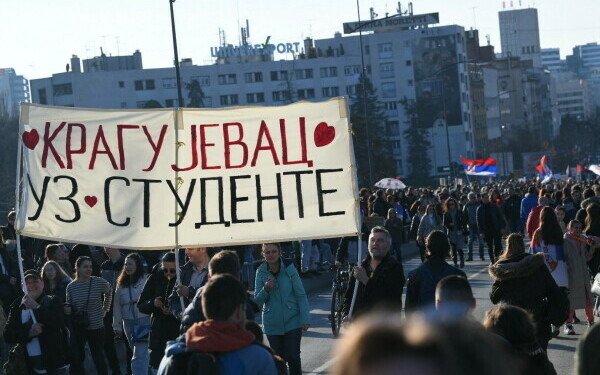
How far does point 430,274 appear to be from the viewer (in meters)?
9.25

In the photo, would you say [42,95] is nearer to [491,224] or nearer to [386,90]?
[386,90]

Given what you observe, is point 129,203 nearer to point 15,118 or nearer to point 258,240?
point 258,240

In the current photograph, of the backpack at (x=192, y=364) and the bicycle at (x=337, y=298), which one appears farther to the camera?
the bicycle at (x=337, y=298)

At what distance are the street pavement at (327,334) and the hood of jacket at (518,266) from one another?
1.41 m

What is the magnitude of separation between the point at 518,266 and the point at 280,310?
2.08 metres

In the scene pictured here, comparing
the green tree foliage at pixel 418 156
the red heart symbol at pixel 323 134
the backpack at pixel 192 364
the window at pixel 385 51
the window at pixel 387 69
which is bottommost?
the green tree foliage at pixel 418 156

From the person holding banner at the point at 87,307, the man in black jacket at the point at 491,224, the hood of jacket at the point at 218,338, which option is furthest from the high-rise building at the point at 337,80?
the hood of jacket at the point at 218,338

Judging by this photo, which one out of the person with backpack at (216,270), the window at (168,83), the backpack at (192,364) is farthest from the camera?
the window at (168,83)

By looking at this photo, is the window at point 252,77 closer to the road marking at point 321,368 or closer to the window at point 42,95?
the window at point 42,95

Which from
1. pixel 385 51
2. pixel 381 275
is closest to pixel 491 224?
pixel 381 275

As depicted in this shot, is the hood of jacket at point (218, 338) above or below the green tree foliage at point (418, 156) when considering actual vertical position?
above

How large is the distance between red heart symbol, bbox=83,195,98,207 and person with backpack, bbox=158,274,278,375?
4094mm

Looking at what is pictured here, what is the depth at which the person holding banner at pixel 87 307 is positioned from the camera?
12.6 meters

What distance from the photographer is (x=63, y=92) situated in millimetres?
131875
